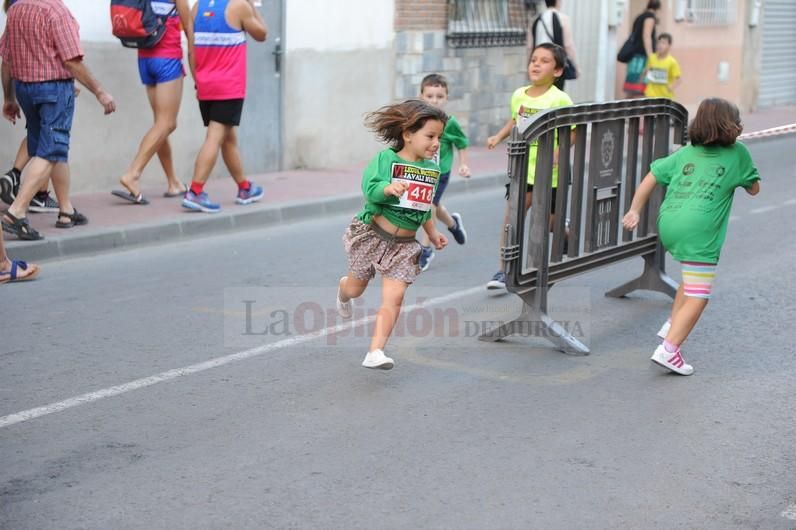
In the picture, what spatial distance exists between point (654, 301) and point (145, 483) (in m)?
4.42

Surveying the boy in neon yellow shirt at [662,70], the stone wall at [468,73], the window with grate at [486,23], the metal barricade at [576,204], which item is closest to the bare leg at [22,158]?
the metal barricade at [576,204]

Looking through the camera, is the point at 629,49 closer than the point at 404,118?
No

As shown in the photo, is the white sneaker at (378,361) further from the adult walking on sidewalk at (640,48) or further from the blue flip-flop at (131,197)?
the adult walking on sidewalk at (640,48)

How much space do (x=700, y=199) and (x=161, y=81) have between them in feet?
20.4

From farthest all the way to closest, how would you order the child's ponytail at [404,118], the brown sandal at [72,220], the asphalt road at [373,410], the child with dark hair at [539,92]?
the brown sandal at [72,220] → the child with dark hair at [539,92] → the child's ponytail at [404,118] → the asphalt road at [373,410]

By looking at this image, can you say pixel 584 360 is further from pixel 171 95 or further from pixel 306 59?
pixel 306 59

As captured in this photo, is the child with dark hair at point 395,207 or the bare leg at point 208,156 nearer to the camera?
the child with dark hair at point 395,207

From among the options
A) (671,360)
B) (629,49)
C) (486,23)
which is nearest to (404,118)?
(671,360)

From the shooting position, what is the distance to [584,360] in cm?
657

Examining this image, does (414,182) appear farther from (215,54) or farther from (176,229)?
(215,54)

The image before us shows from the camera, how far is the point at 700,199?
6160 millimetres

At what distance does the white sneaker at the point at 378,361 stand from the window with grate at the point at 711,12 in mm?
17893

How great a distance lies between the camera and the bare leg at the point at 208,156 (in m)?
10.8

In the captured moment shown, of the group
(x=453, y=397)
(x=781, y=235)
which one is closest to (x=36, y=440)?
(x=453, y=397)
